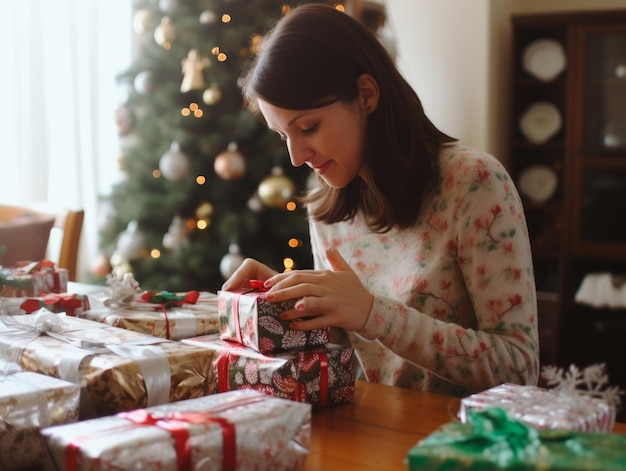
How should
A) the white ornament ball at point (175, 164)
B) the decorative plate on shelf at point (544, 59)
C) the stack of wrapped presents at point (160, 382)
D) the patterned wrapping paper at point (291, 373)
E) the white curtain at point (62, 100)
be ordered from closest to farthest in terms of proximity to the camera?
1. the stack of wrapped presents at point (160, 382)
2. the patterned wrapping paper at point (291, 373)
3. the white ornament ball at point (175, 164)
4. the white curtain at point (62, 100)
5. the decorative plate on shelf at point (544, 59)

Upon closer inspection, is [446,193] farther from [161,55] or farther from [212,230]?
[161,55]

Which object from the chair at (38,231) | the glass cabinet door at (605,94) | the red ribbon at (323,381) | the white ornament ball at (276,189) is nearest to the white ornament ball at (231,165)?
the white ornament ball at (276,189)

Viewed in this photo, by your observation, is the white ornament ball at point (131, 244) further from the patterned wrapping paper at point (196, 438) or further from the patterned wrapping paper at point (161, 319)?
the patterned wrapping paper at point (196, 438)

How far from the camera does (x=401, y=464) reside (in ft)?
2.69

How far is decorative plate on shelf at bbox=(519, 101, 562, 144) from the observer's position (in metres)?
4.07

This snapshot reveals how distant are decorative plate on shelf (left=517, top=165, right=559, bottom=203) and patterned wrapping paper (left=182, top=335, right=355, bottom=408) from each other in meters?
3.28

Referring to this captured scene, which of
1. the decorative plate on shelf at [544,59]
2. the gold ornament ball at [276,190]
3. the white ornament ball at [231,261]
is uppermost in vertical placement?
the decorative plate on shelf at [544,59]

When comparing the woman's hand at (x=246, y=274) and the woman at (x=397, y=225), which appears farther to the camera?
the woman's hand at (x=246, y=274)

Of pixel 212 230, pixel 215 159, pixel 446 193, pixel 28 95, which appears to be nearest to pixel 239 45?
pixel 215 159

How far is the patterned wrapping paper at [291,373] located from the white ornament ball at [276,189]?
2.37 metres

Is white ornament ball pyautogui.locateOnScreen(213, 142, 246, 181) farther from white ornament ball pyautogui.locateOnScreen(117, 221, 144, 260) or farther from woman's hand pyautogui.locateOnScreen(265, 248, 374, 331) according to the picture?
woman's hand pyautogui.locateOnScreen(265, 248, 374, 331)

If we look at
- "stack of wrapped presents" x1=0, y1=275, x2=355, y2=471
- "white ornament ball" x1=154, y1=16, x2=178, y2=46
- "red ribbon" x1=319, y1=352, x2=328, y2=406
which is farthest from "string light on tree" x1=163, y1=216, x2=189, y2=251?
"red ribbon" x1=319, y1=352, x2=328, y2=406

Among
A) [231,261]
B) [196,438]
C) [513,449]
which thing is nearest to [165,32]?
[231,261]

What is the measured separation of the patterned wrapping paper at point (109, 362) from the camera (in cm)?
93
